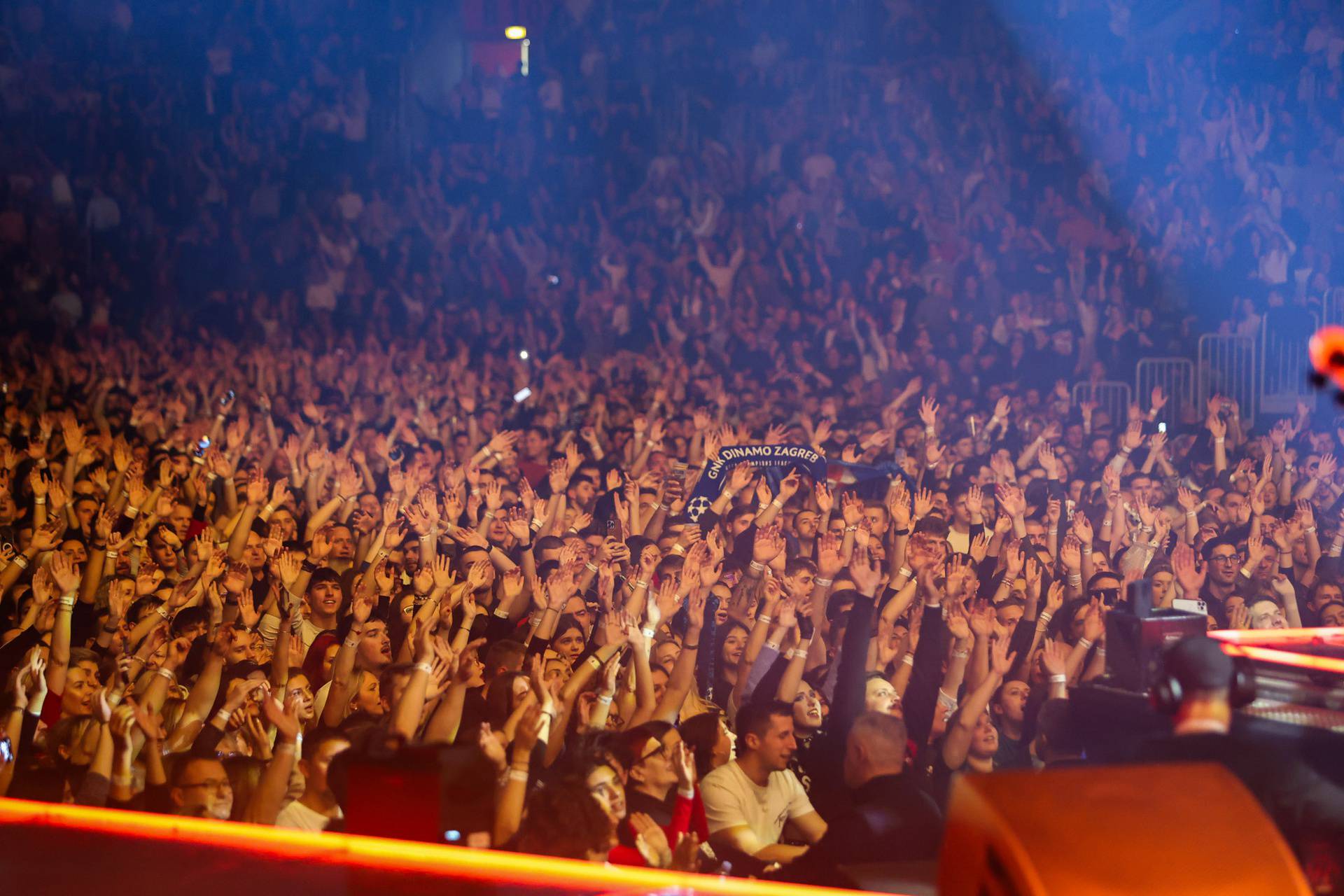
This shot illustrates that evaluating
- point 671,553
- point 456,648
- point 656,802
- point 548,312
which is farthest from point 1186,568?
point 548,312

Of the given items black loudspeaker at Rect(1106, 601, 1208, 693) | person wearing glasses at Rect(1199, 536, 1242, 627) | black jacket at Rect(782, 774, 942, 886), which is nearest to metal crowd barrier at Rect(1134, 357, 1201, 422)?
person wearing glasses at Rect(1199, 536, 1242, 627)

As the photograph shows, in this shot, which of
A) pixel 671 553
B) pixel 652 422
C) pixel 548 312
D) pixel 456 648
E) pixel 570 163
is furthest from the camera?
pixel 570 163

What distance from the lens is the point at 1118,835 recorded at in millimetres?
1343

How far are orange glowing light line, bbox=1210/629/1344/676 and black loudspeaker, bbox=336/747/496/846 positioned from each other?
197cm

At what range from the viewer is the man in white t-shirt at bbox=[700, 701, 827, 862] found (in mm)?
3018

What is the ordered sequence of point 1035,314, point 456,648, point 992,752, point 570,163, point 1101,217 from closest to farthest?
point 992,752
point 456,648
point 1035,314
point 1101,217
point 570,163

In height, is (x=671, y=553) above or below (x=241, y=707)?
above

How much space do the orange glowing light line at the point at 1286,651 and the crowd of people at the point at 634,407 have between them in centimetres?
63

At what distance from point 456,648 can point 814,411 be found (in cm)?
342

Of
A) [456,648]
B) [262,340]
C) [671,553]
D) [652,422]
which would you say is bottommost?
[456,648]

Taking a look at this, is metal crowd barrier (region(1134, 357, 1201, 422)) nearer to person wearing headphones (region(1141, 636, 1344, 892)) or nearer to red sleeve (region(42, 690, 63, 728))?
person wearing headphones (region(1141, 636, 1344, 892))

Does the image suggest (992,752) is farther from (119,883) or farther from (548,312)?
(548,312)

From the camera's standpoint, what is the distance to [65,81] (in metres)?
10.2

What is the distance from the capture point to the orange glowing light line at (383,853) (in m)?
2.94
